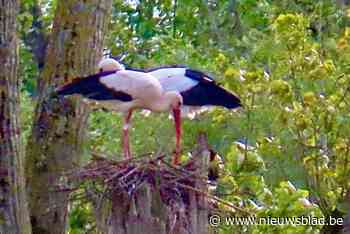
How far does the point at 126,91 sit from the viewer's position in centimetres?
449

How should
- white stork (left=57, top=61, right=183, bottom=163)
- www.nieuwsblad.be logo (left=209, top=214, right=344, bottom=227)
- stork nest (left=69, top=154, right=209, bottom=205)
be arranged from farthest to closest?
www.nieuwsblad.be logo (left=209, top=214, right=344, bottom=227)
white stork (left=57, top=61, right=183, bottom=163)
stork nest (left=69, top=154, right=209, bottom=205)

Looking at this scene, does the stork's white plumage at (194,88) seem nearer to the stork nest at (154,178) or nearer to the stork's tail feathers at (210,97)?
the stork's tail feathers at (210,97)

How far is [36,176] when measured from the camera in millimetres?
5008

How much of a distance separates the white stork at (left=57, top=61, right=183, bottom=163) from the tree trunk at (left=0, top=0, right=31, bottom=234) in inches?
9.8

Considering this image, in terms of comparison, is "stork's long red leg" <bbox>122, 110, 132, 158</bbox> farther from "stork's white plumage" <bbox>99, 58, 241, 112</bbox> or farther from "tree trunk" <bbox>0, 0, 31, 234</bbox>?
"tree trunk" <bbox>0, 0, 31, 234</bbox>

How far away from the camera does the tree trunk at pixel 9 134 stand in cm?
426

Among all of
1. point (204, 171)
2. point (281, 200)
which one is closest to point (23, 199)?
point (204, 171)

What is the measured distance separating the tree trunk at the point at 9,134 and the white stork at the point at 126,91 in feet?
0.81

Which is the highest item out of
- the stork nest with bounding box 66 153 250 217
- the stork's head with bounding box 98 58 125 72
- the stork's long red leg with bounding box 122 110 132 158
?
the stork's head with bounding box 98 58 125 72

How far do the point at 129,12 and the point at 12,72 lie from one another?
5516 mm

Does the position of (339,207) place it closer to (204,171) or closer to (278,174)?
(278,174)

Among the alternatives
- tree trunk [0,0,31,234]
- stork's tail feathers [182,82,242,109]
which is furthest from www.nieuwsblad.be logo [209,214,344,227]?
tree trunk [0,0,31,234]

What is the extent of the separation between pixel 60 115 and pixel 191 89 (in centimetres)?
76

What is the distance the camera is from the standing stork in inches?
178
